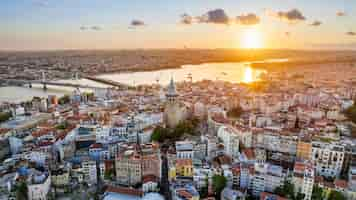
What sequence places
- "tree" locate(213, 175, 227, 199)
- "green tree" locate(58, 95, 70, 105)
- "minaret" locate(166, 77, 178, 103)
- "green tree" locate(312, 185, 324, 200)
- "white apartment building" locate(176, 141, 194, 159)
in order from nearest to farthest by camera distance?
"green tree" locate(312, 185, 324, 200) → "tree" locate(213, 175, 227, 199) → "white apartment building" locate(176, 141, 194, 159) → "minaret" locate(166, 77, 178, 103) → "green tree" locate(58, 95, 70, 105)

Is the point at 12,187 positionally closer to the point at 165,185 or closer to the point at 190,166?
the point at 165,185

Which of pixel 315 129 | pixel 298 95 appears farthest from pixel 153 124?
pixel 298 95

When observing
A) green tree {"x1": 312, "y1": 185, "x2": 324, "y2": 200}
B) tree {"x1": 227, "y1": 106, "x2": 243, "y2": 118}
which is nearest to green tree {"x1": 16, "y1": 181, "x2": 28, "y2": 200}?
green tree {"x1": 312, "y1": 185, "x2": 324, "y2": 200}

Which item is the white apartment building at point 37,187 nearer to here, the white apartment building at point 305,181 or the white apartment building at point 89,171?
the white apartment building at point 89,171

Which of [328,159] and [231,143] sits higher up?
[231,143]

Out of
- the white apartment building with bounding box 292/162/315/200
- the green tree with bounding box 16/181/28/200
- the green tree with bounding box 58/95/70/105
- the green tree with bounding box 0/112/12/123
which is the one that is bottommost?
the green tree with bounding box 16/181/28/200

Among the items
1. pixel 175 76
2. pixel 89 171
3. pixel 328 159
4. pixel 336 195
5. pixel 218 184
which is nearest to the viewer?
pixel 336 195

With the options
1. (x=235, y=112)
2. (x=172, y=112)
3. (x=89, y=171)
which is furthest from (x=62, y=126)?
(x=235, y=112)

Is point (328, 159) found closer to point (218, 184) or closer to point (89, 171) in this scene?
point (218, 184)

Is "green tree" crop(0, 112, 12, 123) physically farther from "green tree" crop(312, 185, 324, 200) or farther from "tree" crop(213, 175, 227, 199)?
"green tree" crop(312, 185, 324, 200)
